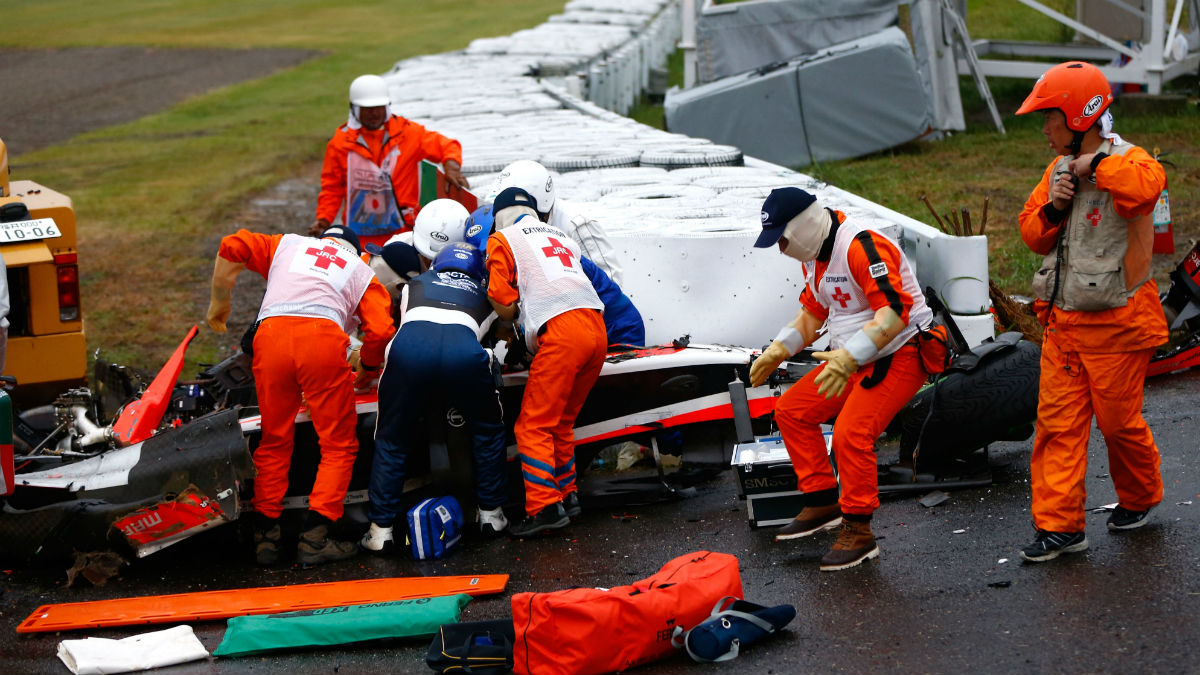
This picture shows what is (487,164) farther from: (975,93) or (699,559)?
(975,93)

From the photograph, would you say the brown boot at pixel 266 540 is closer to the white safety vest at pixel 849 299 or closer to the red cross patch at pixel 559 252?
the red cross patch at pixel 559 252

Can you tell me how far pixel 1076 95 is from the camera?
193 inches

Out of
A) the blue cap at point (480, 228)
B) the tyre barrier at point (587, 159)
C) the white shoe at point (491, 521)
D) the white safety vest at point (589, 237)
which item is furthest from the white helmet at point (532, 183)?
the tyre barrier at point (587, 159)

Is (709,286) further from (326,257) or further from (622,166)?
(622,166)

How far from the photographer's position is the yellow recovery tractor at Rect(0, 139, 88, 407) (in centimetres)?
769

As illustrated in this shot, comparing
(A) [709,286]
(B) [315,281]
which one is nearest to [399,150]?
(A) [709,286]

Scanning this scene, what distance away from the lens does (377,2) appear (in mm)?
49469

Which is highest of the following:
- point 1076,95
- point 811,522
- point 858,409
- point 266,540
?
point 1076,95

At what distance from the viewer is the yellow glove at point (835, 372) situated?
529 centimetres

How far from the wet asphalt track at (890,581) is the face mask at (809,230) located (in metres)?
1.39

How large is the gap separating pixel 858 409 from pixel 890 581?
Result: 0.76 metres

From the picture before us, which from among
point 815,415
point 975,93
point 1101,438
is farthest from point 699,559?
point 975,93

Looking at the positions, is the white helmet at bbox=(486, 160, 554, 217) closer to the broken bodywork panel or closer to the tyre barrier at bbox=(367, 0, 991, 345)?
the tyre barrier at bbox=(367, 0, 991, 345)

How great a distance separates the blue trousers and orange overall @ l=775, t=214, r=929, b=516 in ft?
4.88
